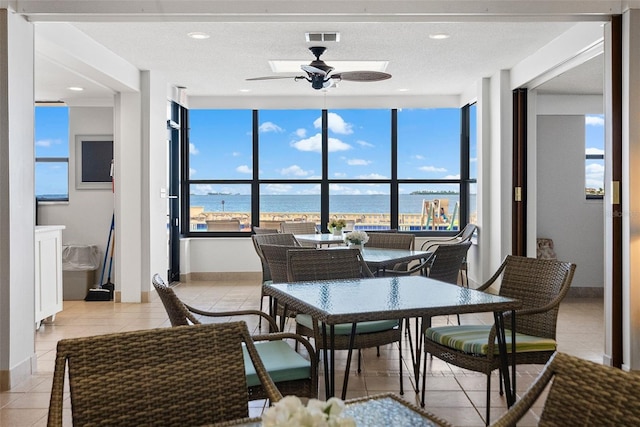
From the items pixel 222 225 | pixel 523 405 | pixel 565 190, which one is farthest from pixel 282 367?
pixel 222 225

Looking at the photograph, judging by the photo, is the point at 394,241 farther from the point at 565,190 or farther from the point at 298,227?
the point at 565,190

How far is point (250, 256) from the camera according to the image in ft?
30.3

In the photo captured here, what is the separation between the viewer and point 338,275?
384 centimetres

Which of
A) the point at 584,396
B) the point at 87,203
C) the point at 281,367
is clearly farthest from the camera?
the point at 87,203

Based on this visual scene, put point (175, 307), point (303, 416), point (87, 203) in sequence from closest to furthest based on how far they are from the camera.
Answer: point (303, 416) < point (175, 307) < point (87, 203)

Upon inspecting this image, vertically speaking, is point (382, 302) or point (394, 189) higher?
point (394, 189)

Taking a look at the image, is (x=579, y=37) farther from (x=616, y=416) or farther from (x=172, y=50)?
(x=616, y=416)

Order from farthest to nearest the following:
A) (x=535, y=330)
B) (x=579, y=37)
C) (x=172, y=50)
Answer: (x=172, y=50) → (x=579, y=37) → (x=535, y=330)

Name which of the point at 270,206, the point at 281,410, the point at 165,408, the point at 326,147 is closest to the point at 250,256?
the point at 270,206

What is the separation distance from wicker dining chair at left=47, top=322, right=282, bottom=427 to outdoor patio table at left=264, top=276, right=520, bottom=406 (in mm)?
799

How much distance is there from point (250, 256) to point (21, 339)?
17.3ft

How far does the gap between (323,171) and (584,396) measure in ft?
27.1

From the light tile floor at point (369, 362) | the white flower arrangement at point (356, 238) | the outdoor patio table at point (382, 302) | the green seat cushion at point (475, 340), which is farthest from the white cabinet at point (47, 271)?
the green seat cushion at point (475, 340)

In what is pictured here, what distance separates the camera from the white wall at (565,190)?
7598 mm
